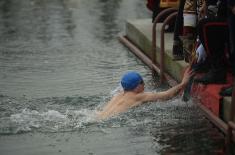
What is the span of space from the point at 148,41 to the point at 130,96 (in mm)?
4697

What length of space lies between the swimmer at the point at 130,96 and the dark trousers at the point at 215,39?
515 mm

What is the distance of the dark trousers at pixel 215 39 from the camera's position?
9.84 m

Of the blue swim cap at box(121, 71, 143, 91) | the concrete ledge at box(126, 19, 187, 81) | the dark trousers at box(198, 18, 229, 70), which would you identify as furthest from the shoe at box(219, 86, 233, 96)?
the concrete ledge at box(126, 19, 187, 81)

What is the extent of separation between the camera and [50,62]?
45.7ft

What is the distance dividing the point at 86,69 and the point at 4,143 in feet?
14.9

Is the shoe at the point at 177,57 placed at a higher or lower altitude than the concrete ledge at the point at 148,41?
higher

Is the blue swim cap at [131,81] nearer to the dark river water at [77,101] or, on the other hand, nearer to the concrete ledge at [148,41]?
the dark river water at [77,101]

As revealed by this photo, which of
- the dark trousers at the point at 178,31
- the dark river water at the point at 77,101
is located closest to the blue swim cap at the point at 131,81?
the dark river water at the point at 77,101

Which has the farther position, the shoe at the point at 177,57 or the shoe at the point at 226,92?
the shoe at the point at 177,57

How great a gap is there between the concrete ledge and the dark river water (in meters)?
0.33

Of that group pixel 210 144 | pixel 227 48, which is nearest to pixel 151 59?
pixel 227 48

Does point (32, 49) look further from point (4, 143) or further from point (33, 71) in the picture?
point (4, 143)

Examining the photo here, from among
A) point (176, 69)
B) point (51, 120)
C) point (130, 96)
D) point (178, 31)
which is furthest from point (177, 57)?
point (51, 120)

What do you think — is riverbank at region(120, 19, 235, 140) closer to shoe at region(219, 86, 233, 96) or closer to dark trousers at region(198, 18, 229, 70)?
shoe at region(219, 86, 233, 96)
